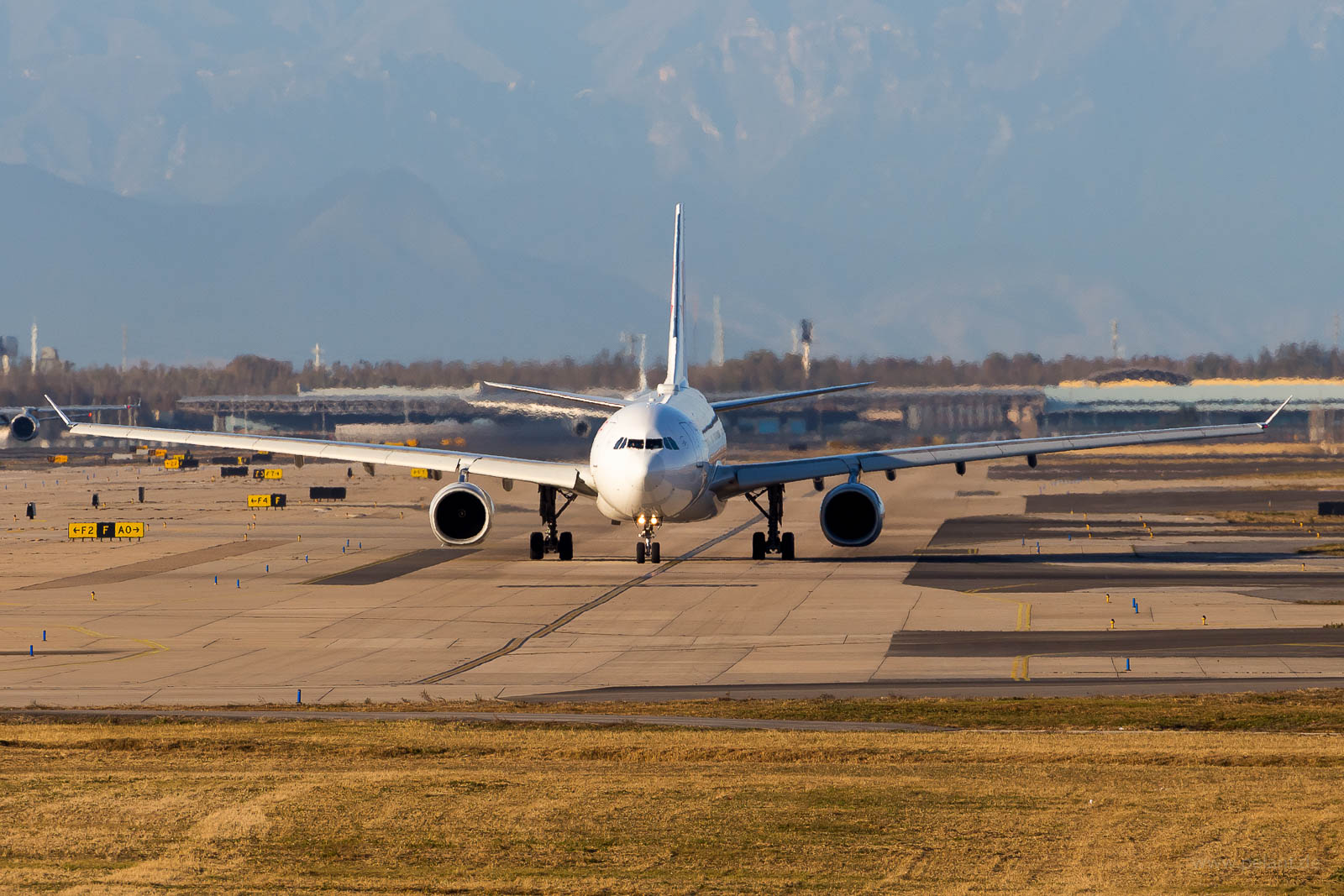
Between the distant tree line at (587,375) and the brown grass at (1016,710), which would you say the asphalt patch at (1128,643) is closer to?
the brown grass at (1016,710)

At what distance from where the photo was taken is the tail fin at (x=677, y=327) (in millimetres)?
60750

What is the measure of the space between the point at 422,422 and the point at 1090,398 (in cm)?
5138

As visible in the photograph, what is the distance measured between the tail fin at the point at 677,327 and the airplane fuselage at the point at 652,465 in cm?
903

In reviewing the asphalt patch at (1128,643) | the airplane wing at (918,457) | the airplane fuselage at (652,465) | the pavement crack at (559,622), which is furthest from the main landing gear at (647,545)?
the asphalt patch at (1128,643)

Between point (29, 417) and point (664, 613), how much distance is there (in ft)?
267

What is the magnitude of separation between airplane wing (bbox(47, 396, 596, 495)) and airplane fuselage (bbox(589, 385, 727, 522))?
2.83 meters

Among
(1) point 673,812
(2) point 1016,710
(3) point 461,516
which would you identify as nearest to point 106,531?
(3) point 461,516

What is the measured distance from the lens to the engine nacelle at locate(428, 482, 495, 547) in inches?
1966

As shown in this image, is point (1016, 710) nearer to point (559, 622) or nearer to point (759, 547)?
point (559, 622)

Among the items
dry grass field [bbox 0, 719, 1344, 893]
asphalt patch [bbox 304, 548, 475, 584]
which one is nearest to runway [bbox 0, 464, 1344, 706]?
asphalt patch [bbox 304, 548, 475, 584]

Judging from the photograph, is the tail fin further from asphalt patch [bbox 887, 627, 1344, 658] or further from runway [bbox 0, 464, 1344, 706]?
asphalt patch [bbox 887, 627, 1344, 658]

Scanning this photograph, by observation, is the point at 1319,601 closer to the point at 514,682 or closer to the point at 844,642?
the point at 844,642

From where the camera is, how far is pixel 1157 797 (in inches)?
727

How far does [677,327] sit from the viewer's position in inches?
2456
